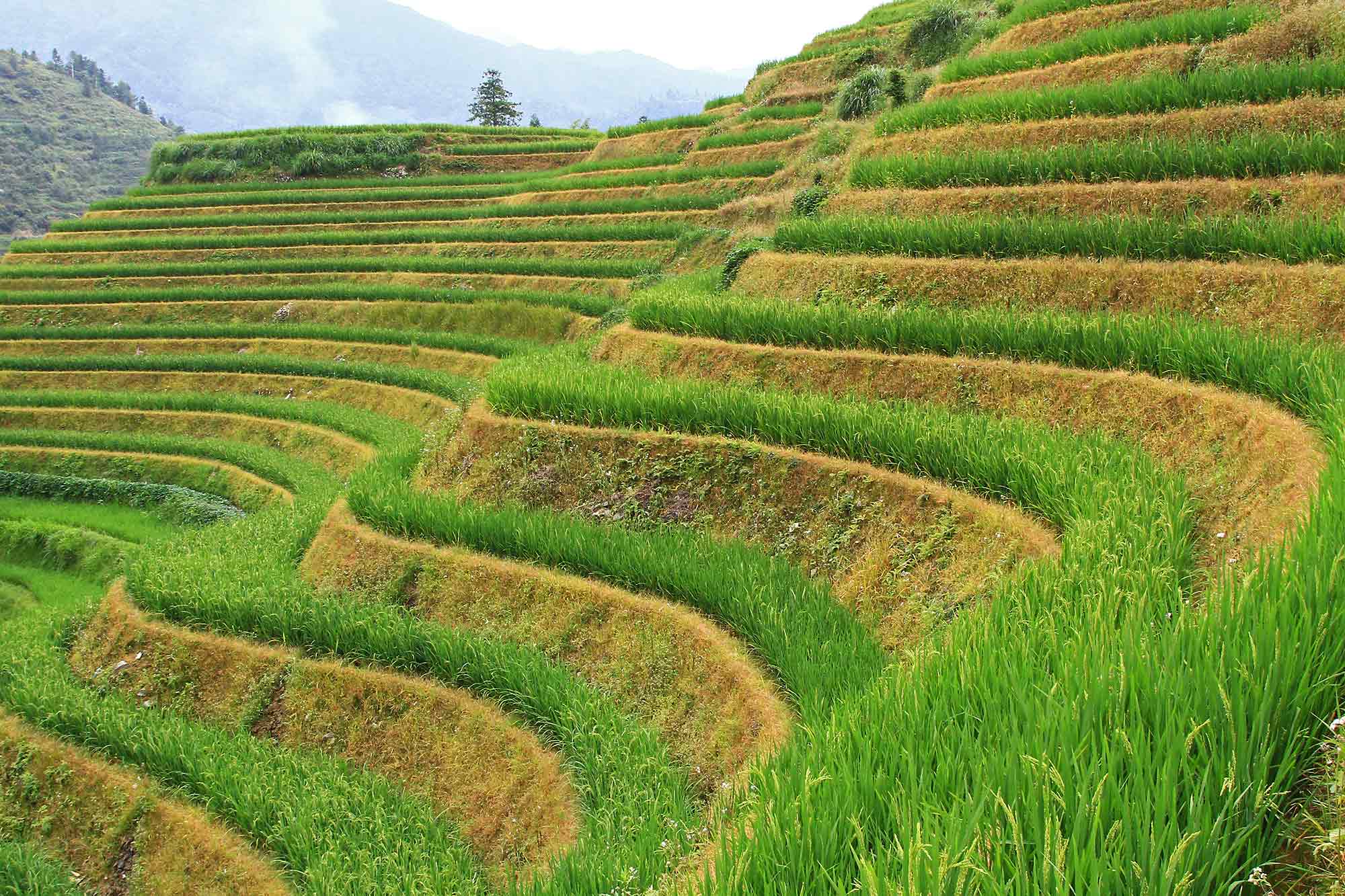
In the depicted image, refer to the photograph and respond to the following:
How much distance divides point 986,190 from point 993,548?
5.97 m

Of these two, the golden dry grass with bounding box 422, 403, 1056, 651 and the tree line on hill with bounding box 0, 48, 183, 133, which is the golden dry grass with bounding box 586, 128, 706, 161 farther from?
the tree line on hill with bounding box 0, 48, 183, 133

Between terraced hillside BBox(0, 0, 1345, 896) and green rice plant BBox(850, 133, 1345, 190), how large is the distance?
0.04 metres

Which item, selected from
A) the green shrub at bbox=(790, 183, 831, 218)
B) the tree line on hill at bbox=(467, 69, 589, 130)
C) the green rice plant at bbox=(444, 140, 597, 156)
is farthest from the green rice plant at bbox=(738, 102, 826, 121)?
the tree line on hill at bbox=(467, 69, 589, 130)

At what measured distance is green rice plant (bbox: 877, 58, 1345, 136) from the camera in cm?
904

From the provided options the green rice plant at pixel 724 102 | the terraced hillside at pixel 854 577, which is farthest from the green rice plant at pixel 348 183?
the terraced hillside at pixel 854 577

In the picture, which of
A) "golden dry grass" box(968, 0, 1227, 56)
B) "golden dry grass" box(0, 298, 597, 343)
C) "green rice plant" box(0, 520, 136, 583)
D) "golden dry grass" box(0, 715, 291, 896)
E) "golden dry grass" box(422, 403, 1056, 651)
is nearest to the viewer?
"golden dry grass" box(422, 403, 1056, 651)

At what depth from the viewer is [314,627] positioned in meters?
7.81

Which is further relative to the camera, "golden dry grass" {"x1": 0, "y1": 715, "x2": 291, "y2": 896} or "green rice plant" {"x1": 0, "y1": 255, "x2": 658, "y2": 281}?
"green rice plant" {"x1": 0, "y1": 255, "x2": 658, "y2": 281}

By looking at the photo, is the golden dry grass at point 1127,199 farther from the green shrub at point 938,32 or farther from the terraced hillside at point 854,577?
the green shrub at point 938,32

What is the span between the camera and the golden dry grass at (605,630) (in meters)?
5.52

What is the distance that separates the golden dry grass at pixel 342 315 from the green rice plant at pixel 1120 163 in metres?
6.79

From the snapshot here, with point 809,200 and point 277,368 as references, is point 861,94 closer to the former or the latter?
point 809,200

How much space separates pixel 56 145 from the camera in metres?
87.0

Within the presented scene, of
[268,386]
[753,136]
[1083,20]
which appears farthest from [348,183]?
[1083,20]
